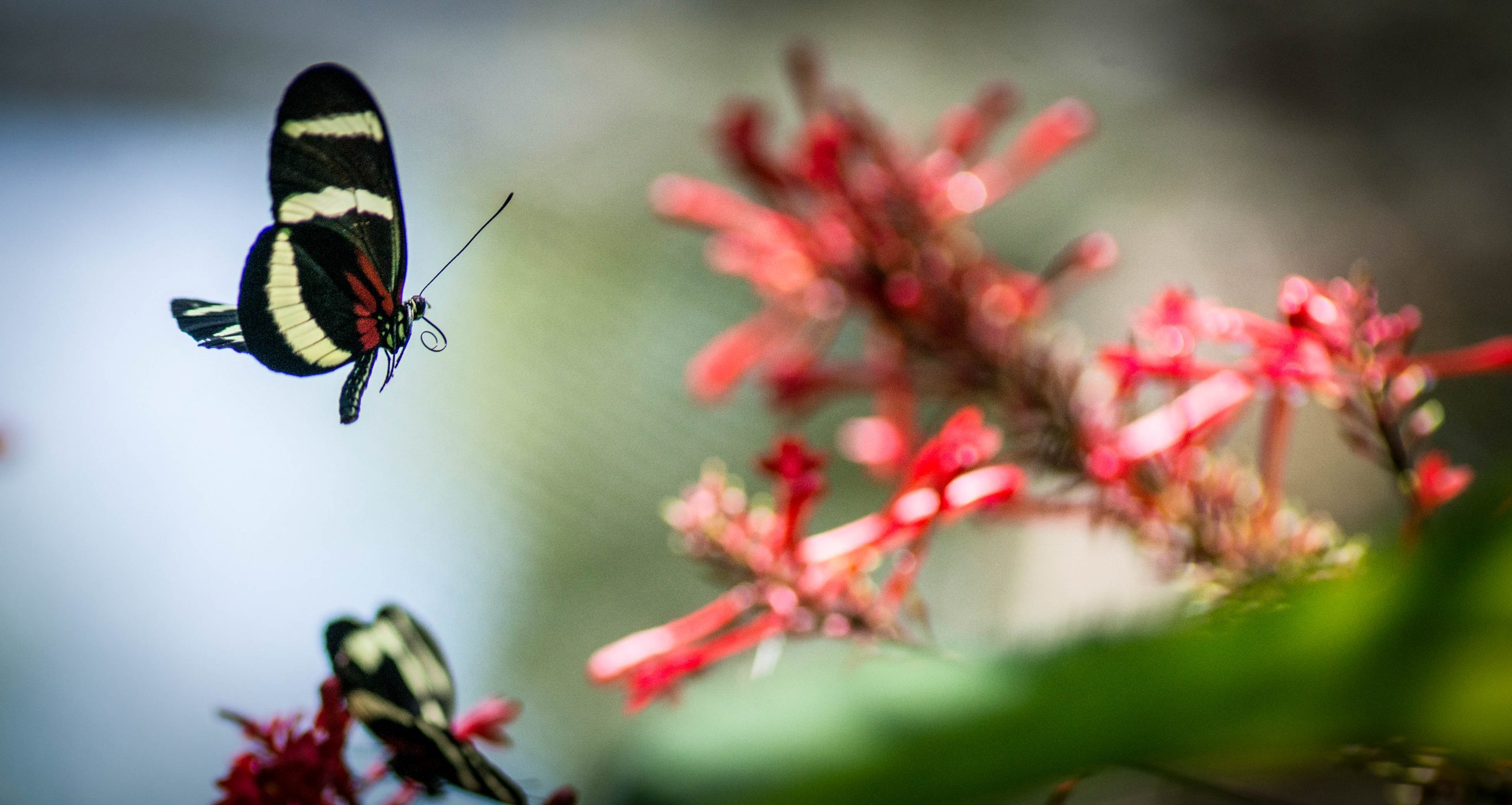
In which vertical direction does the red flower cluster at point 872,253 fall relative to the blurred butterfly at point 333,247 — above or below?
above

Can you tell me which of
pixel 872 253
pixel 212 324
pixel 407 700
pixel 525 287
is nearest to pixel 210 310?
pixel 212 324

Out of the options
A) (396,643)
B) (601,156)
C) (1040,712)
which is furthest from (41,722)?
(601,156)

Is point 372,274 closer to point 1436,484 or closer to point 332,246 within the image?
point 332,246

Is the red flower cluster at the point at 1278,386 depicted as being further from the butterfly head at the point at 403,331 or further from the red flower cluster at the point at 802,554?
the butterfly head at the point at 403,331

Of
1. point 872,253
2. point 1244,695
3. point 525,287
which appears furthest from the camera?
point 525,287

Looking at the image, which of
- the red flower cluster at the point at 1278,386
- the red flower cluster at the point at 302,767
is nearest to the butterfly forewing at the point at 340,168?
the red flower cluster at the point at 302,767

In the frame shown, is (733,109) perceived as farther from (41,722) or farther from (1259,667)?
(41,722)

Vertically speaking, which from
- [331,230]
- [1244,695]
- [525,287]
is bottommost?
[1244,695]

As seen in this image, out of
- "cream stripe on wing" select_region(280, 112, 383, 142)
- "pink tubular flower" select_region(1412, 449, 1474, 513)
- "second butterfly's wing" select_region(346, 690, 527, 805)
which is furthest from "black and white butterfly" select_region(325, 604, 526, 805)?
"pink tubular flower" select_region(1412, 449, 1474, 513)
